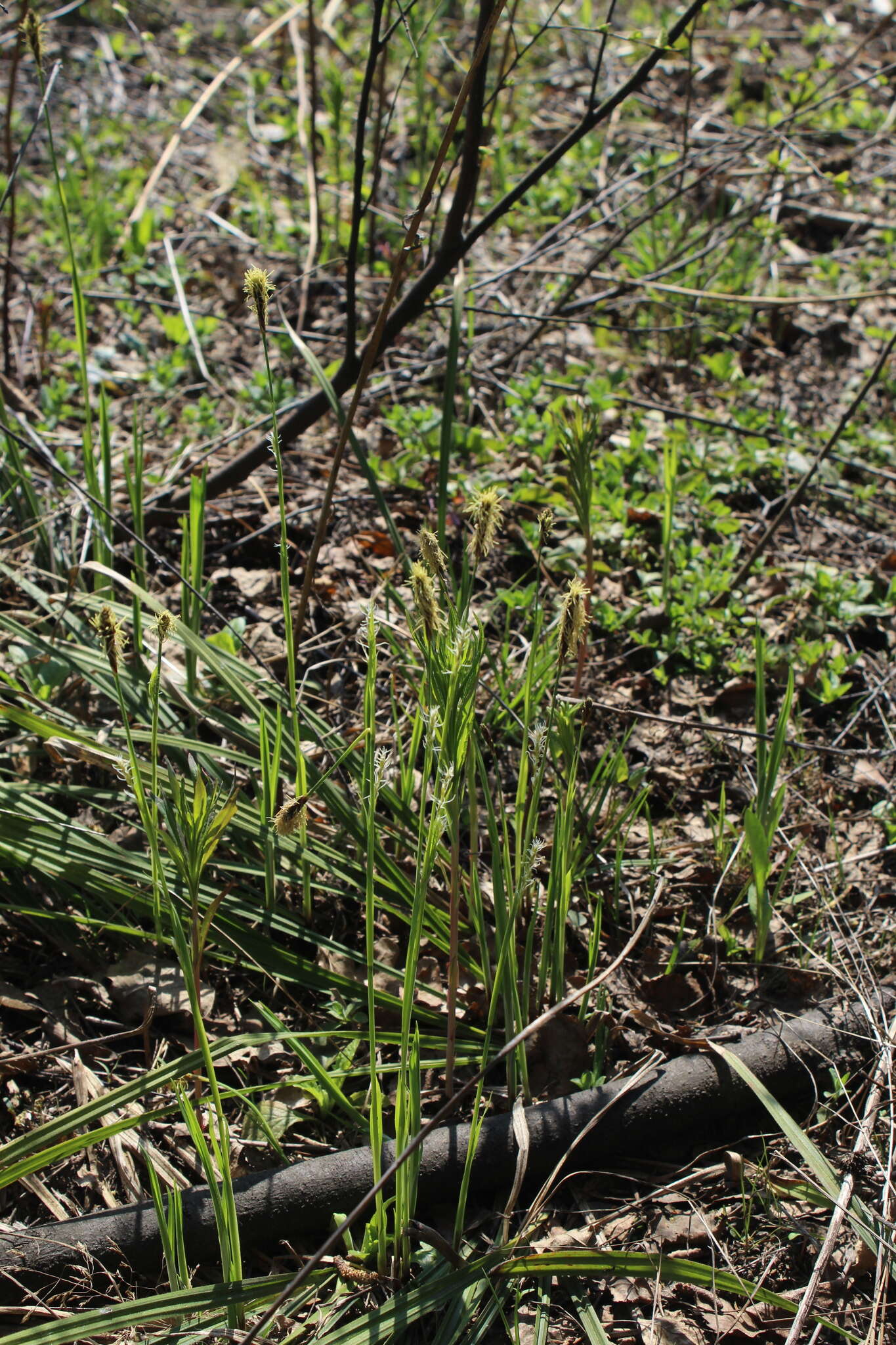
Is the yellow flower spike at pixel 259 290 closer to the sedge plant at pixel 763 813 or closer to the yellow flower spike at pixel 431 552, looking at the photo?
the yellow flower spike at pixel 431 552

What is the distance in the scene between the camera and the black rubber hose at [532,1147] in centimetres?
136

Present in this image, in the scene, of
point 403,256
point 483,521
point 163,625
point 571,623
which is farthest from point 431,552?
point 403,256

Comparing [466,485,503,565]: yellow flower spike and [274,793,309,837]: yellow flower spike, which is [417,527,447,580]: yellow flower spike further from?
[274,793,309,837]: yellow flower spike

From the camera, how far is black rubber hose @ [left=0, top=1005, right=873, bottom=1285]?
136cm

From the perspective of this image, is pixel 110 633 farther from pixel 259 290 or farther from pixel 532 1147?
pixel 532 1147

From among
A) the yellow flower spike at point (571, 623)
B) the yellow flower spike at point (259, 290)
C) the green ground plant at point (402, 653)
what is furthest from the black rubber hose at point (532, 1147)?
the yellow flower spike at point (259, 290)

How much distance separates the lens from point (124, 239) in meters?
3.63

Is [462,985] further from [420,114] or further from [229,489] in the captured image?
[420,114]

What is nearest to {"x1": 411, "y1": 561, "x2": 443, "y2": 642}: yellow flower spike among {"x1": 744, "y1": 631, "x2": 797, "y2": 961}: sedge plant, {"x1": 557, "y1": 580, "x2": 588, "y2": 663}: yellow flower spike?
{"x1": 557, "y1": 580, "x2": 588, "y2": 663}: yellow flower spike

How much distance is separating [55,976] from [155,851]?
599 millimetres

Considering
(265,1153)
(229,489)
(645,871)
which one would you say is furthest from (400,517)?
(265,1153)

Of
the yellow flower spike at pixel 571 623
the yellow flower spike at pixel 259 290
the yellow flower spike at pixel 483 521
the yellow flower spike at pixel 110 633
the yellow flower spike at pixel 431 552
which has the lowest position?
the yellow flower spike at pixel 110 633

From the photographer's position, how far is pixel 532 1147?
1.48 m

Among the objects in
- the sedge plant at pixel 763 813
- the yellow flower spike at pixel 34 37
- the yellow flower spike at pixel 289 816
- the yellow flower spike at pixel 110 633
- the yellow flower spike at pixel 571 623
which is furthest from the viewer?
the yellow flower spike at pixel 34 37
